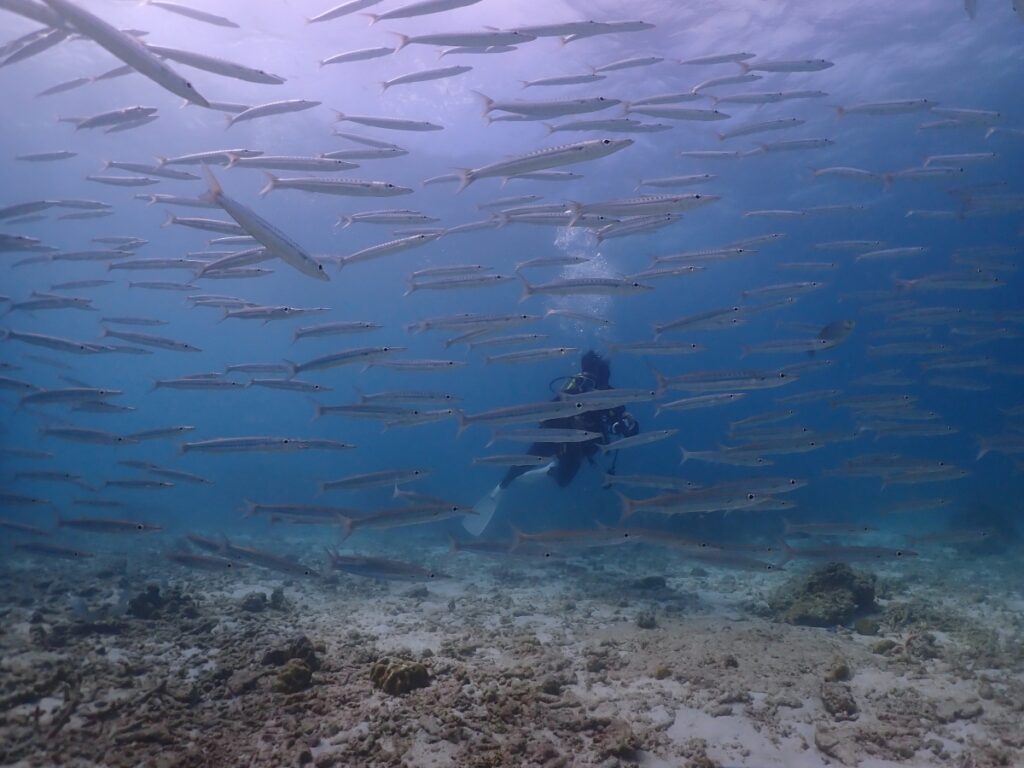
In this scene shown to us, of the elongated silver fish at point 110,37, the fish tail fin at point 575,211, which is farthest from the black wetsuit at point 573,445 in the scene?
Result: the elongated silver fish at point 110,37

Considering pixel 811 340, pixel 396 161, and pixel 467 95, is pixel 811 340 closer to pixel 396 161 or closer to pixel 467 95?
pixel 467 95

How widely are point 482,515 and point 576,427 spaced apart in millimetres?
2311

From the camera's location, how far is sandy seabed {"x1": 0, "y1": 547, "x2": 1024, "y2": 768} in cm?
377

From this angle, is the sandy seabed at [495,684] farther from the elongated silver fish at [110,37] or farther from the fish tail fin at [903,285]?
the fish tail fin at [903,285]

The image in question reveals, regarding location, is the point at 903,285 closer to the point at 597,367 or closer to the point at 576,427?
the point at 597,367

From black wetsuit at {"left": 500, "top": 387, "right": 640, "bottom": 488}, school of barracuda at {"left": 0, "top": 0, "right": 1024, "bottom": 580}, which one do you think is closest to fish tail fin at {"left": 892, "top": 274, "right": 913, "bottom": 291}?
school of barracuda at {"left": 0, "top": 0, "right": 1024, "bottom": 580}

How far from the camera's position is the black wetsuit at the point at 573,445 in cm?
1017

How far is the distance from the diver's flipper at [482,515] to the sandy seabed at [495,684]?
6.36ft

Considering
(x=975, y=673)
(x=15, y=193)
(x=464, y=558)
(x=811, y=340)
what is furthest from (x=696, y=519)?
(x=15, y=193)

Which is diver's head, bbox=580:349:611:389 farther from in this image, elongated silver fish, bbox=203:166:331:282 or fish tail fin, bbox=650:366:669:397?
A: elongated silver fish, bbox=203:166:331:282

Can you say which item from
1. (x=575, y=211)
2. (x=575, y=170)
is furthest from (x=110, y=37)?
(x=575, y=170)

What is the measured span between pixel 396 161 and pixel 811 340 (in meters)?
22.3

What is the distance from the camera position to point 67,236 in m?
45.2

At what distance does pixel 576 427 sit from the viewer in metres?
10.3
